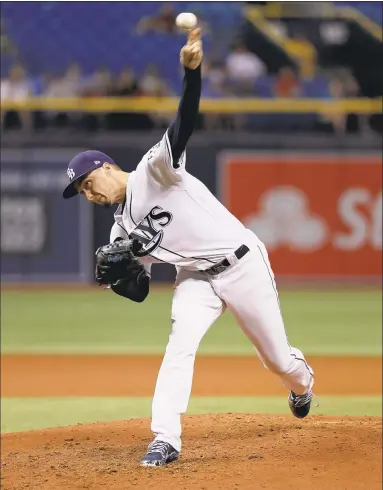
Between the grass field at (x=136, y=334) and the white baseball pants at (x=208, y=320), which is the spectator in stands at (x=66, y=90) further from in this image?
the white baseball pants at (x=208, y=320)

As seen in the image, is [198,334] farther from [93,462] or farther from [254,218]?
[254,218]

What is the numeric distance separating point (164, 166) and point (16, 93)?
9.31 m

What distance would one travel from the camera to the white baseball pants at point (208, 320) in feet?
13.3

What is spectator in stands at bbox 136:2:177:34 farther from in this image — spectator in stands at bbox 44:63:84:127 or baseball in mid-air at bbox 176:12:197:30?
baseball in mid-air at bbox 176:12:197:30

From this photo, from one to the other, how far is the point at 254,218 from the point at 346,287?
5.12ft

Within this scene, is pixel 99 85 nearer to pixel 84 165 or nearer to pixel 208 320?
Answer: pixel 84 165

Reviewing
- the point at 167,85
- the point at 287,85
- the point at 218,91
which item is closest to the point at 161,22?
the point at 167,85

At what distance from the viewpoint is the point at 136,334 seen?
30.4ft

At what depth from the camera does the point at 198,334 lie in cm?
412

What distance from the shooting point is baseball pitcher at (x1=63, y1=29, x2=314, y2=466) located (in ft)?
13.2

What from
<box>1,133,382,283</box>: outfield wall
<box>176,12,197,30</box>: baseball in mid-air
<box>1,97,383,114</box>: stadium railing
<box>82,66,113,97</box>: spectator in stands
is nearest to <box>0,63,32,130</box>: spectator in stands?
<box>1,97,383,114</box>: stadium railing

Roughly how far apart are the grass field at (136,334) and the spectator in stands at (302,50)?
4.00 metres

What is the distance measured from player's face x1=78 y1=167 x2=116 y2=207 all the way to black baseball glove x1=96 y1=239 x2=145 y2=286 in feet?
0.71

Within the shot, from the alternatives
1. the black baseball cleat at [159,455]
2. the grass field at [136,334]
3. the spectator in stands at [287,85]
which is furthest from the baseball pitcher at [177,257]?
the spectator in stands at [287,85]
